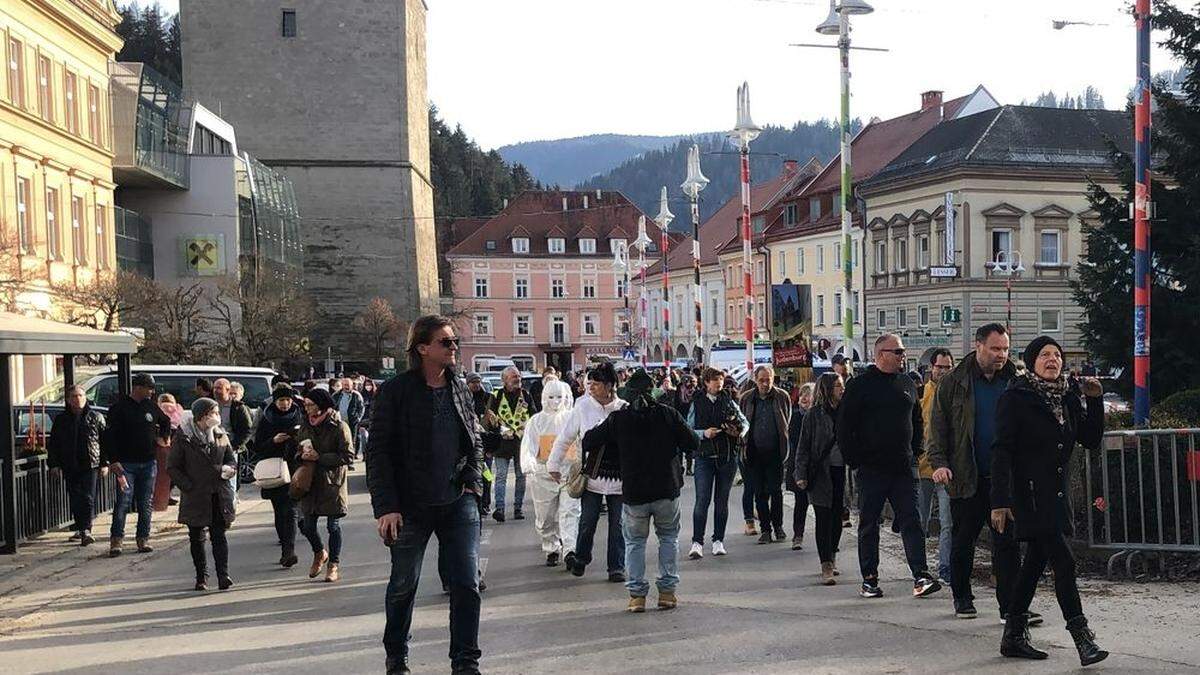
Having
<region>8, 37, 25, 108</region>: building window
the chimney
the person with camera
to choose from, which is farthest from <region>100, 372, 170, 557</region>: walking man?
the chimney

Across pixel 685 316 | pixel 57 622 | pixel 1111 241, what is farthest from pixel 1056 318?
pixel 57 622

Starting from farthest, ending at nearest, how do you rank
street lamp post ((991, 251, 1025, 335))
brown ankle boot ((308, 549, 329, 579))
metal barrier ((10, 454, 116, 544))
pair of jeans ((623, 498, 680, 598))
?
street lamp post ((991, 251, 1025, 335)) < metal barrier ((10, 454, 116, 544)) < brown ankle boot ((308, 549, 329, 579)) < pair of jeans ((623, 498, 680, 598))

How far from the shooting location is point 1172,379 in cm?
1864

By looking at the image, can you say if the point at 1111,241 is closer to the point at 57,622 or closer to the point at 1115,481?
the point at 1115,481

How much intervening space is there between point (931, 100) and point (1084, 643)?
69.6m

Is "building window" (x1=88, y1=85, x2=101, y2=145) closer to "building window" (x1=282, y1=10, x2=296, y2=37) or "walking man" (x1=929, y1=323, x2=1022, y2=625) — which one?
"walking man" (x1=929, y1=323, x2=1022, y2=625)

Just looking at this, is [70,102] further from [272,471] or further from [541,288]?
[541,288]

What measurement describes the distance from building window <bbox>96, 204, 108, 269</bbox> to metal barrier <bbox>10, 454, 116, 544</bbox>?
25.1 m

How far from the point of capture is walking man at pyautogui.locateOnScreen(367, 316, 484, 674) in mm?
7062

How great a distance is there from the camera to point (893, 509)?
998cm

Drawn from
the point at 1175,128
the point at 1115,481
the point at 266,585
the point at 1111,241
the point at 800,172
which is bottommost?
the point at 266,585

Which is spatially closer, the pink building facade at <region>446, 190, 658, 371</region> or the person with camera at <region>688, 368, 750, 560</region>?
the person with camera at <region>688, 368, 750, 560</region>

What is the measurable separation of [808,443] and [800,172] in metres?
74.1

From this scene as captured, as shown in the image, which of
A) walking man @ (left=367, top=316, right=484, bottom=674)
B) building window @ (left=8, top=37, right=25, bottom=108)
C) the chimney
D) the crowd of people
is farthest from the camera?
the chimney
